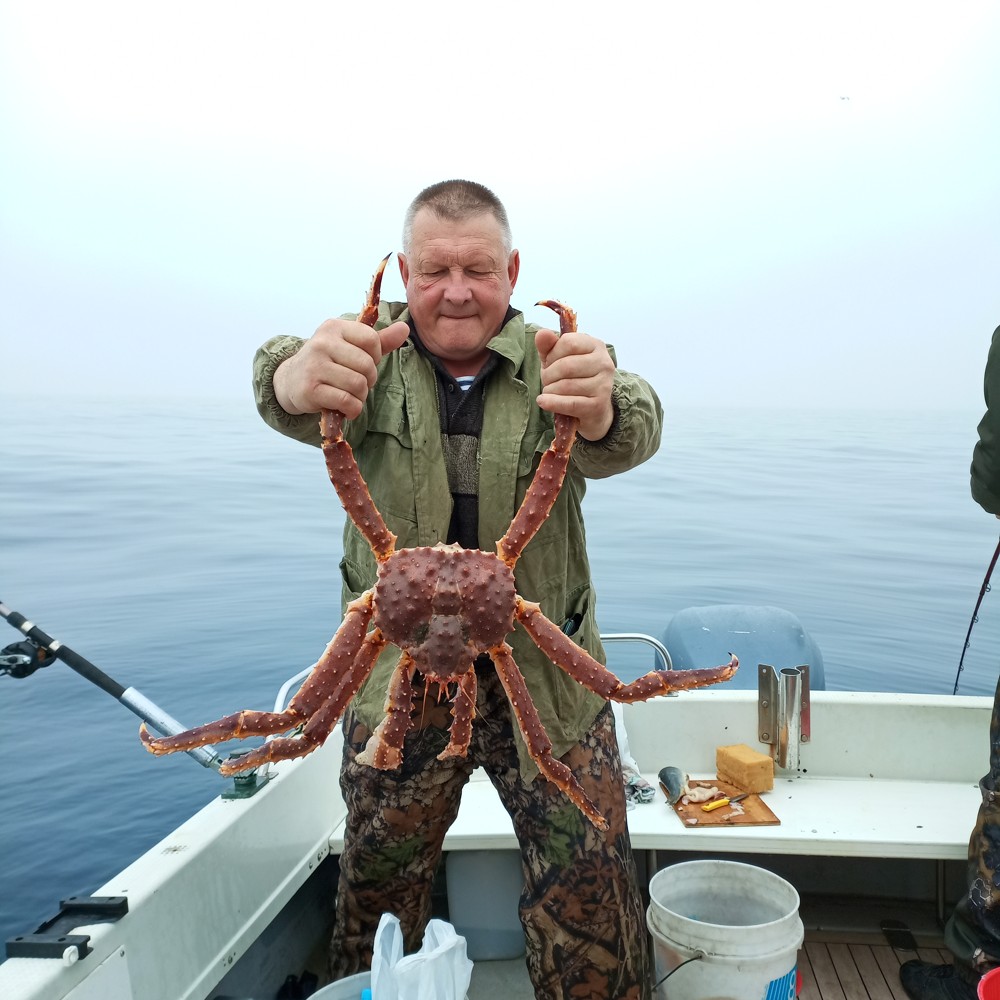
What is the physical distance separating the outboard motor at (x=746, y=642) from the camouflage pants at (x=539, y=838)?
1764 millimetres

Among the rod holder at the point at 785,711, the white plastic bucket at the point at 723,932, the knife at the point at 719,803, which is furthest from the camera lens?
the rod holder at the point at 785,711

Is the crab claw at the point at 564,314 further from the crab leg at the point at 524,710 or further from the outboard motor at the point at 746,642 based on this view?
the outboard motor at the point at 746,642

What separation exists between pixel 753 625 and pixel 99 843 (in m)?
5.89

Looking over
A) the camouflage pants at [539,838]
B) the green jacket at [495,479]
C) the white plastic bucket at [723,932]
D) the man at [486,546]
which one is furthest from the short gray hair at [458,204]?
the white plastic bucket at [723,932]

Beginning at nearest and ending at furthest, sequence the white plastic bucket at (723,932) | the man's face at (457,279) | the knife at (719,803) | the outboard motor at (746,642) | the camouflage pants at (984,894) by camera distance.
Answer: the man's face at (457,279) → the white plastic bucket at (723,932) → the camouflage pants at (984,894) → the knife at (719,803) → the outboard motor at (746,642)

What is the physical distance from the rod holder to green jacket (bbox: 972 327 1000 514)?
0.85 meters

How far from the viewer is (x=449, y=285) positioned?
146cm

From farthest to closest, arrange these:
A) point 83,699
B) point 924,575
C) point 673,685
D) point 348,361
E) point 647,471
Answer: point 647,471 < point 924,575 < point 83,699 < point 673,685 < point 348,361

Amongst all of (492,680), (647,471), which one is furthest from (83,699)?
(647,471)

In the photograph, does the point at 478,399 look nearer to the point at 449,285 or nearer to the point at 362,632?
the point at 449,285

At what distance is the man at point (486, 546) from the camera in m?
1.48

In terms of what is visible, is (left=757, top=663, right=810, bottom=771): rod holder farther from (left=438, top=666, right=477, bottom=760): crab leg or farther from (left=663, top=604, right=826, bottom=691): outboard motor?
(left=438, top=666, right=477, bottom=760): crab leg

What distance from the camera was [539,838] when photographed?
1.62 m

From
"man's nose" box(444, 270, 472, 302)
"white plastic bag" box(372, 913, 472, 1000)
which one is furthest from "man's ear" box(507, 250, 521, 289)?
"white plastic bag" box(372, 913, 472, 1000)
